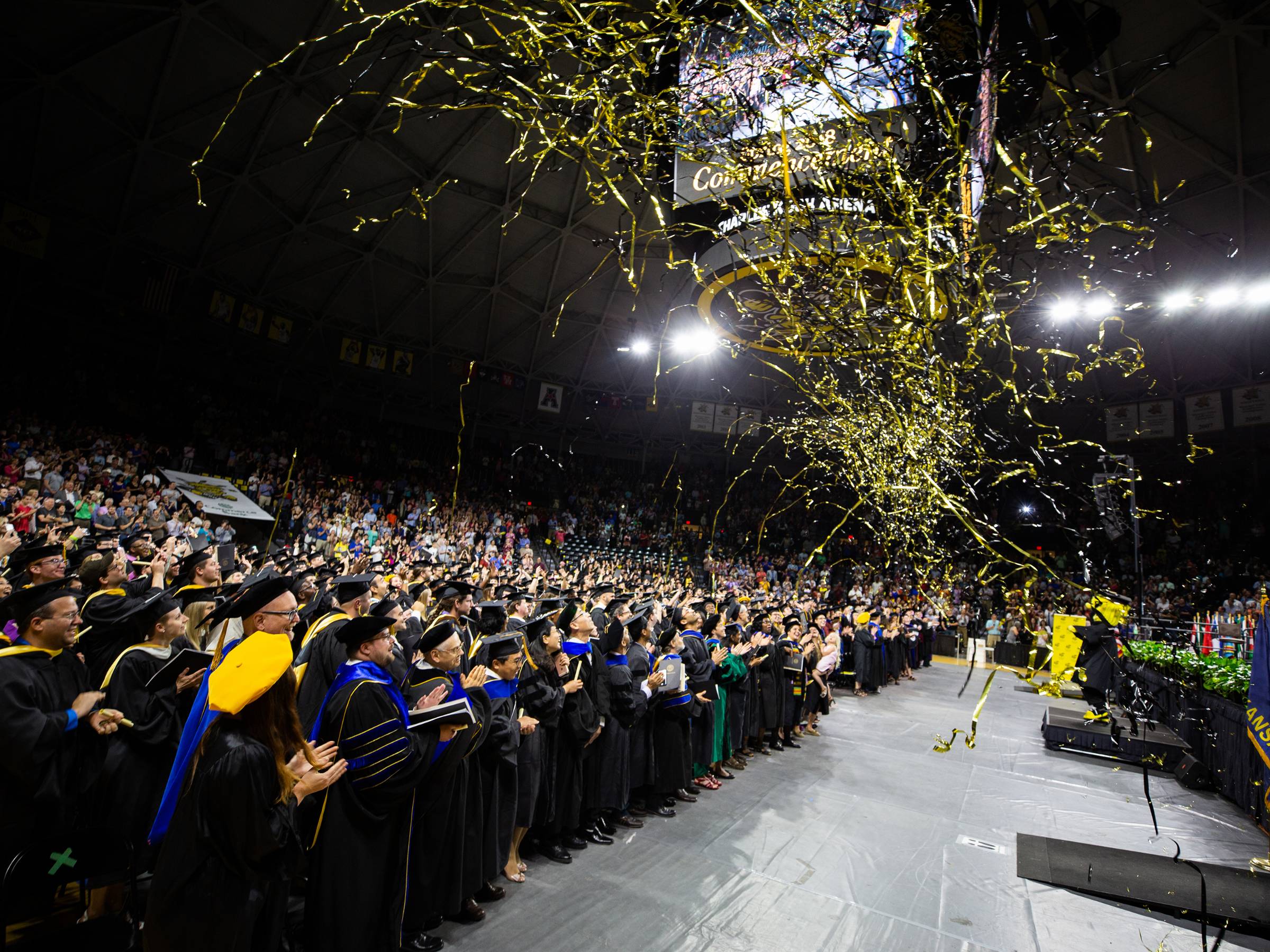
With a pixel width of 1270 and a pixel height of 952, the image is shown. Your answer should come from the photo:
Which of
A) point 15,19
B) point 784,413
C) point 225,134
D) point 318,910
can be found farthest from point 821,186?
point 784,413

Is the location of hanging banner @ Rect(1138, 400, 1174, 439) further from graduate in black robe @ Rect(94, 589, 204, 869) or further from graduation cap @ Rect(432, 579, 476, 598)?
graduate in black robe @ Rect(94, 589, 204, 869)

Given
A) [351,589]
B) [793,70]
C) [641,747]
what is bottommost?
[641,747]

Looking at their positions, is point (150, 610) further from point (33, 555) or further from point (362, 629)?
point (362, 629)

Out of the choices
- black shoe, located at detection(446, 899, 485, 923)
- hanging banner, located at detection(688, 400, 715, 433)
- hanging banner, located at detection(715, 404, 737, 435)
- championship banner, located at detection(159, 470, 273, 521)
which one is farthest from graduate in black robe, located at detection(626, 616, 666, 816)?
hanging banner, located at detection(688, 400, 715, 433)

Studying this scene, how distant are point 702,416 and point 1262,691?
23010 mm

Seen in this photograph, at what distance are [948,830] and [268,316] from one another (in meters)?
21.3

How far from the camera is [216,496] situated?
52.3ft

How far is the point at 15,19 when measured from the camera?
12.3 meters

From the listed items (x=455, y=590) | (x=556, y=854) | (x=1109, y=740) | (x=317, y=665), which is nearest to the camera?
(x=317, y=665)

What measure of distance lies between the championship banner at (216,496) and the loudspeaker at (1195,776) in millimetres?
17995

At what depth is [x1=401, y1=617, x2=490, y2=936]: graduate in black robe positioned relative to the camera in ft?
12.6

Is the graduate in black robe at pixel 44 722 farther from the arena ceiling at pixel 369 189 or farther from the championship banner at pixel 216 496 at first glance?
the championship banner at pixel 216 496

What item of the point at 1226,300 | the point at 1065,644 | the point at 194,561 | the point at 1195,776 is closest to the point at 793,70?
the point at 194,561

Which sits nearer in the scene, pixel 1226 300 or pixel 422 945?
pixel 422 945
